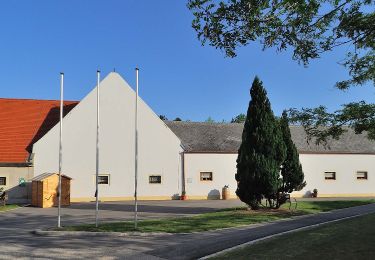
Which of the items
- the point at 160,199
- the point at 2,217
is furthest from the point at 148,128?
the point at 2,217

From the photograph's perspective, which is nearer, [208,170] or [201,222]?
[201,222]

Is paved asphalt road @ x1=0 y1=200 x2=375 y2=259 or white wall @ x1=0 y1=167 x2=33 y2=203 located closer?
paved asphalt road @ x1=0 y1=200 x2=375 y2=259

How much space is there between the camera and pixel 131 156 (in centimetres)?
3591

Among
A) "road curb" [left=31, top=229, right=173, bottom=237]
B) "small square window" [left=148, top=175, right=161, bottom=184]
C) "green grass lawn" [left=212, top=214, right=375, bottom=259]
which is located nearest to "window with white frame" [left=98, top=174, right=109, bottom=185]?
"small square window" [left=148, top=175, right=161, bottom=184]

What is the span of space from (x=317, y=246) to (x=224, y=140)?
2884 centimetres

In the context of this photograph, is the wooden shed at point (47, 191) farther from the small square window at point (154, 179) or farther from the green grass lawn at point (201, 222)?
the green grass lawn at point (201, 222)

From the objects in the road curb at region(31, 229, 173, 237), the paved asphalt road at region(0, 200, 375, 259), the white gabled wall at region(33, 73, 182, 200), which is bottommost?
the paved asphalt road at region(0, 200, 375, 259)

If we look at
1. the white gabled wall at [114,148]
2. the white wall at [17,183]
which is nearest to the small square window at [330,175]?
the white gabled wall at [114,148]

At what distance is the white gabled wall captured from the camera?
34.8 metres

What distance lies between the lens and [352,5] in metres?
7.93

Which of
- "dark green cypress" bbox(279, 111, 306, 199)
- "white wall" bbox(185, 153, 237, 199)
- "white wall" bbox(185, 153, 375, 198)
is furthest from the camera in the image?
"white wall" bbox(185, 153, 375, 198)

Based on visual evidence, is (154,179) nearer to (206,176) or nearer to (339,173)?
(206,176)

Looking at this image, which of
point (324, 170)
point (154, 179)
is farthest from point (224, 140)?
point (324, 170)

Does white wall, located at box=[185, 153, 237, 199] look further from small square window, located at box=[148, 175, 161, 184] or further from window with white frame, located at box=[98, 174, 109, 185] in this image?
window with white frame, located at box=[98, 174, 109, 185]
